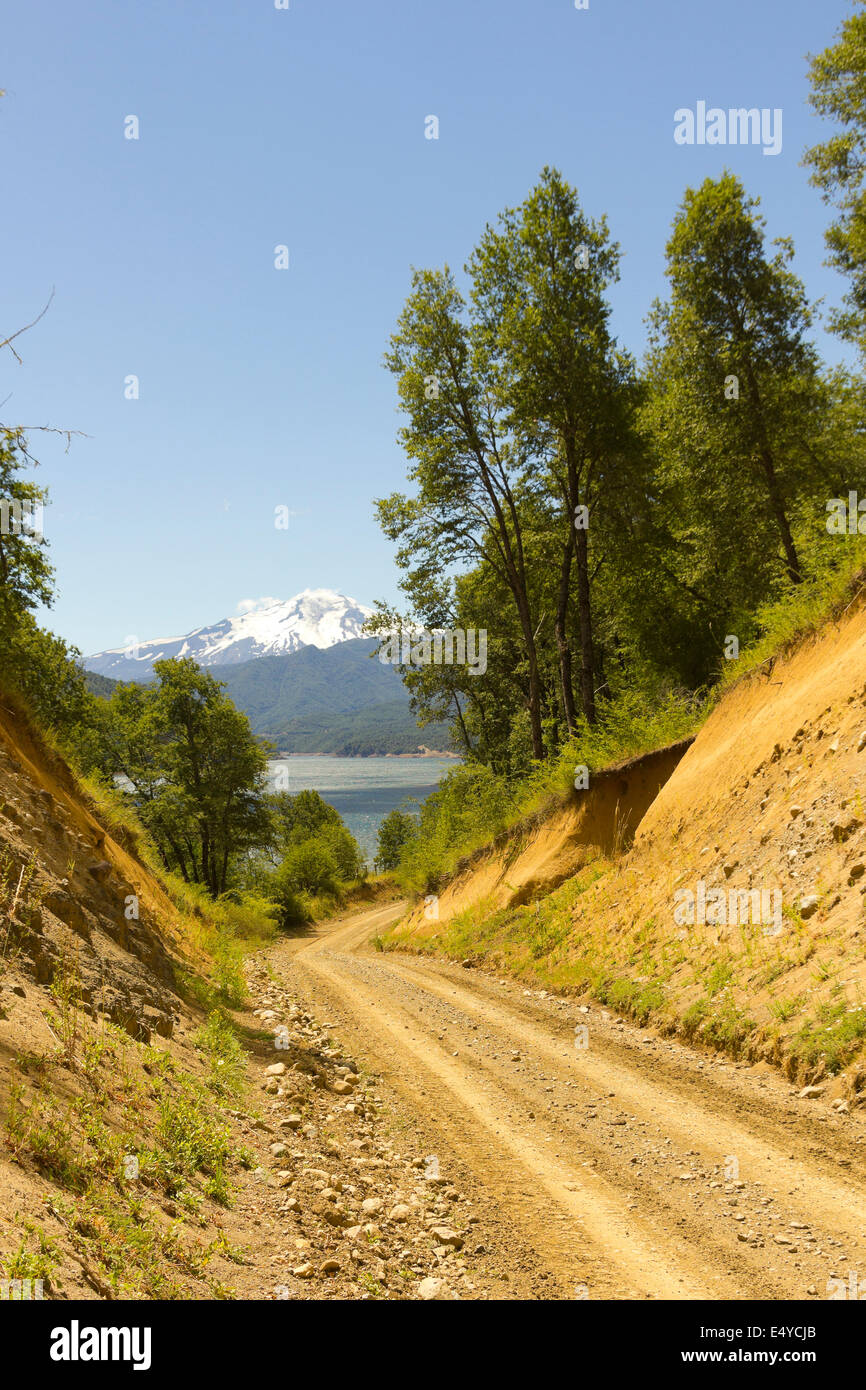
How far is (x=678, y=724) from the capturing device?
57.8 feet

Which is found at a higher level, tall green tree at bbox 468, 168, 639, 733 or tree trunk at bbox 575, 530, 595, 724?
tall green tree at bbox 468, 168, 639, 733

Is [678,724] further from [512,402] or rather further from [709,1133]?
[709,1133]

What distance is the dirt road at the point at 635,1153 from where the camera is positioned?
15.5 ft

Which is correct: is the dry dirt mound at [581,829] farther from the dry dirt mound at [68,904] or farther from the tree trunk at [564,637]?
the dry dirt mound at [68,904]

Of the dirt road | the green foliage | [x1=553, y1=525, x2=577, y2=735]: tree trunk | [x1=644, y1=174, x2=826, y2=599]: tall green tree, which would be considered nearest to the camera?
the dirt road

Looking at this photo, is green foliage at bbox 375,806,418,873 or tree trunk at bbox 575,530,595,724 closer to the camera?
tree trunk at bbox 575,530,595,724

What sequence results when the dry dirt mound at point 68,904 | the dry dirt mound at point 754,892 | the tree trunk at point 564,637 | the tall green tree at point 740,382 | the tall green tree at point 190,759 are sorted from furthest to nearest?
1. the tall green tree at point 190,759
2. the tree trunk at point 564,637
3. the tall green tree at point 740,382
4. the dry dirt mound at point 754,892
5. the dry dirt mound at point 68,904

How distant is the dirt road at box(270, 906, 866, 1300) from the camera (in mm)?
4723

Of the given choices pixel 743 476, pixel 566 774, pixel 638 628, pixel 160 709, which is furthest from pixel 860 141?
pixel 160 709

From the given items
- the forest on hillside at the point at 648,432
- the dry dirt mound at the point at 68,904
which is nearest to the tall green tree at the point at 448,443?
the forest on hillside at the point at 648,432

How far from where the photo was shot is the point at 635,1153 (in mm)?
6488

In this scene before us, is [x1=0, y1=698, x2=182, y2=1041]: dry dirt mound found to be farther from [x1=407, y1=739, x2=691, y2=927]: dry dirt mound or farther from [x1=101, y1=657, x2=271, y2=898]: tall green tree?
[x1=101, y1=657, x2=271, y2=898]: tall green tree

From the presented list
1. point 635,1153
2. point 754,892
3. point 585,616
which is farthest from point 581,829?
point 635,1153

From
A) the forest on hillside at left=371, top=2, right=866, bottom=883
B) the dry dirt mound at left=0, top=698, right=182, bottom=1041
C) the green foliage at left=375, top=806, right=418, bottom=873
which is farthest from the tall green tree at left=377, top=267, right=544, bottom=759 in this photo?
the green foliage at left=375, top=806, right=418, bottom=873
